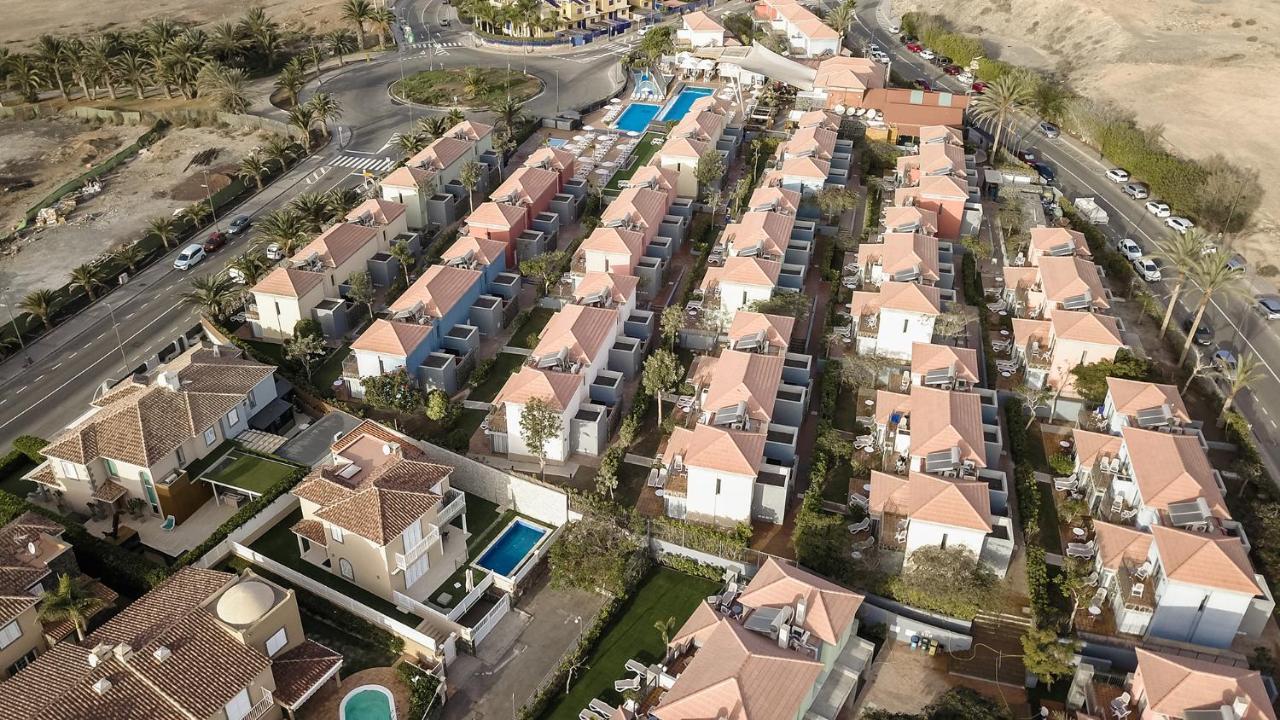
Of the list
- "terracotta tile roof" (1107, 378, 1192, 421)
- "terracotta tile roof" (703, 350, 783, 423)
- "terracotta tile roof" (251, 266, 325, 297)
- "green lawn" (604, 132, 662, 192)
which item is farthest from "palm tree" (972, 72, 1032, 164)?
"terracotta tile roof" (251, 266, 325, 297)

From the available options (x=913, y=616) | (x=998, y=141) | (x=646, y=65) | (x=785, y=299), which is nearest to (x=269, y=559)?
(x=913, y=616)

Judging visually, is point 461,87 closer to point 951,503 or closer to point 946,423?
point 946,423

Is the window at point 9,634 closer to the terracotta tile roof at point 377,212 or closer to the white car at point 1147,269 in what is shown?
the terracotta tile roof at point 377,212

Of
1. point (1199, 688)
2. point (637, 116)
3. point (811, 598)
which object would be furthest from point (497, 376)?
point (637, 116)

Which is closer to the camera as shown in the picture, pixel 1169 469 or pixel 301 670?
pixel 301 670

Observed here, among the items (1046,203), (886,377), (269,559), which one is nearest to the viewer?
(269,559)

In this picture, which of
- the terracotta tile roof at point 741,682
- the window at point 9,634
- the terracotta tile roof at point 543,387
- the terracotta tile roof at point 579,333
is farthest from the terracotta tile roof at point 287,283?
the terracotta tile roof at point 741,682

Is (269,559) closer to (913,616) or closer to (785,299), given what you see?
(913,616)
